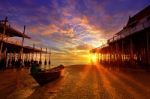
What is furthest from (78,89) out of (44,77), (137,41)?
(137,41)

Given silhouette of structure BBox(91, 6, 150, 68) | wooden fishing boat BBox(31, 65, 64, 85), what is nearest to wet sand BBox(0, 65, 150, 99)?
wooden fishing boat BBox(31, 65, 64, 85)

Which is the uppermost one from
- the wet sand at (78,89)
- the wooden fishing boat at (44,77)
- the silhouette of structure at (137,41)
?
the silhouette of structure at (137,41)

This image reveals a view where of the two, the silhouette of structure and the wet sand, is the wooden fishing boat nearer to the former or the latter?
the wet sand

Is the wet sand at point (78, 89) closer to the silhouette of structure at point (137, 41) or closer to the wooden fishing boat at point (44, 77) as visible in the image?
the wooden fishing boat at point (44, 77)

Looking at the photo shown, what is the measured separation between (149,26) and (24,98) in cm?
1705

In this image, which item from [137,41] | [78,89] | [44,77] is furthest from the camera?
[137,41]

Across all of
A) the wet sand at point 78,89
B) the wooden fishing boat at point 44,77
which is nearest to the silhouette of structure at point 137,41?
the wet sand at point 78,89

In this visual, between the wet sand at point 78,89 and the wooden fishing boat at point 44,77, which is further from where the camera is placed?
the wooden fishing boat at point 44,77

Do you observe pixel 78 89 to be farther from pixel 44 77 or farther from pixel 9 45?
pixel 9 45

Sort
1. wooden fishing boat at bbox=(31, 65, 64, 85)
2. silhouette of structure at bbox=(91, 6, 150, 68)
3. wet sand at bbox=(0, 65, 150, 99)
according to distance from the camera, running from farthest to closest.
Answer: silhouette of structure at bbox=(91, 6, 150, 68) < wooden fishing boat at bbox=(31, 65, 64, 85) < wet sand at bbox=(0, 65, 150, 99)

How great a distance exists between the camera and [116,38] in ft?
101

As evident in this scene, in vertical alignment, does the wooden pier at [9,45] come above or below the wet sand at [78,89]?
above

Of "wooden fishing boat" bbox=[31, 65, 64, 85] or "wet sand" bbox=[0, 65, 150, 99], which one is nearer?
"wet sand" bbox=[0, 65, 150, 99]

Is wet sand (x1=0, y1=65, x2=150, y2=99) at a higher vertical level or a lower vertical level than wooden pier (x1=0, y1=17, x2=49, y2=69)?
lower
